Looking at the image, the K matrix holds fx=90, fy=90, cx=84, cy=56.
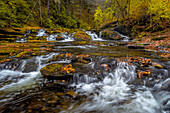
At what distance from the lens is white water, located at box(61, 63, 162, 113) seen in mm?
2584

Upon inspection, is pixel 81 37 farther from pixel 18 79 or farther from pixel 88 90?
pixel 88 90

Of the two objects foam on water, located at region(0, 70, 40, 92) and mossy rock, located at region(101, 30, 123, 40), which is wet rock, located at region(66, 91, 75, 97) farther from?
mossy rock, located at region(101, 30, 123, 40)

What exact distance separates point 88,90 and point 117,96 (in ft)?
3.43

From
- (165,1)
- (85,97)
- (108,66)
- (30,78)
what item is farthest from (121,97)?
(165,1)

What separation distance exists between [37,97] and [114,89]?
9.05ft

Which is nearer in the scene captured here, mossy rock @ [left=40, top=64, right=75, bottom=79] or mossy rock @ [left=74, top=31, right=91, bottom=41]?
mossy rock @ [left=40, top=64, right=75, bottom=79]

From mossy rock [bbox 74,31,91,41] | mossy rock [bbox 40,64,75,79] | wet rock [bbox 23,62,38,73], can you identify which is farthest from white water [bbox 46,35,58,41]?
mossy rock [bbox 40,64,75,79]

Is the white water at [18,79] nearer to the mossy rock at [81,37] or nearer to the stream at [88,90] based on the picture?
the stream at [88,90]

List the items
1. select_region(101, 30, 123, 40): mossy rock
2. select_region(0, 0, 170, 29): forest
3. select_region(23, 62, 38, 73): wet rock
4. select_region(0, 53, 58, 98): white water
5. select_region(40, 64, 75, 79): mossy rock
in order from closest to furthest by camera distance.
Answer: select_region(0, 53, 58, 98): white water < select_region(40, 64, 75, 79): mossy rock < select_region(23, 62, 38, 73): wet rock < select_region(0, 0, 170, 29): forest < select_region(101, 30, 123, 40): mossy rock

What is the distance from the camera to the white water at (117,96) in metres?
2.58

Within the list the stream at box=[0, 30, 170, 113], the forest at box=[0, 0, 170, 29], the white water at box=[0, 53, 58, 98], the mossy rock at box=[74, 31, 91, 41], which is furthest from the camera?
the mossy rock at box=[74, 31, 91, 41]

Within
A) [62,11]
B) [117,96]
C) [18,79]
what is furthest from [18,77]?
[62,11]

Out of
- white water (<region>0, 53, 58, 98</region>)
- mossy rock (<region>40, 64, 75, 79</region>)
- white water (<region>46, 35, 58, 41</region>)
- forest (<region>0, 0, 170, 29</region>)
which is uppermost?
forest (<region>0, 0, 170, 29</region>)

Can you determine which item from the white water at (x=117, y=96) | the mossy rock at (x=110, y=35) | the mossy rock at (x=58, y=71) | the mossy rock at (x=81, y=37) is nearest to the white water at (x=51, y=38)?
the mossy rock at (x=81, y=37)
